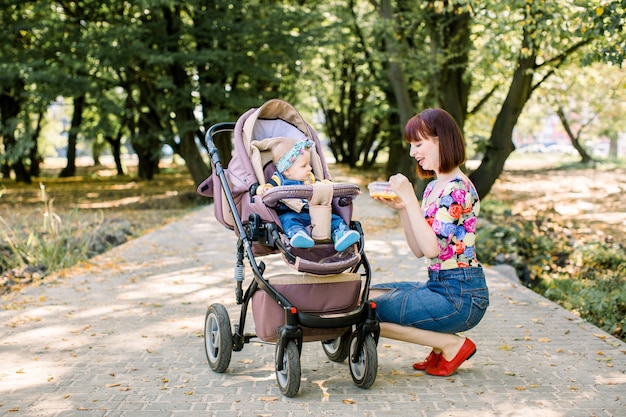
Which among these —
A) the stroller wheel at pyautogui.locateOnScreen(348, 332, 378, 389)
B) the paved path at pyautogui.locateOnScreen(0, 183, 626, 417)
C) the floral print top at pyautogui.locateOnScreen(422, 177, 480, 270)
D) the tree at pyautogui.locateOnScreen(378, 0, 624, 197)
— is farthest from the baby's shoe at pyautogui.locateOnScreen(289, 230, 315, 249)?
the tree at pyautogui.locateOnScreen(378, 0, 624, 197)

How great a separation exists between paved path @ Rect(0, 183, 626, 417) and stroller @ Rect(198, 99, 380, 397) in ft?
0.86

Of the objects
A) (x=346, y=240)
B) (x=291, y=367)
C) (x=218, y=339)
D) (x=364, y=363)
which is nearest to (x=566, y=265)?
(x=364, y=363)

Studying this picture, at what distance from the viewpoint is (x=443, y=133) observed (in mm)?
4824

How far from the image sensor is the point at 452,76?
1700 centimetres

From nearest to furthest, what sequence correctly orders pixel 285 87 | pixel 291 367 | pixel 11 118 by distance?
1. pixel 291 367
2. pixel 11 118
3. pixel 285 87

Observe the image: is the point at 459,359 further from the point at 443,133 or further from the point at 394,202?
the point at 443,133

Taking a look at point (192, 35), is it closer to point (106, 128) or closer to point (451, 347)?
point (106, 128)

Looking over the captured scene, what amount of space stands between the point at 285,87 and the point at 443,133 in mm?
20166

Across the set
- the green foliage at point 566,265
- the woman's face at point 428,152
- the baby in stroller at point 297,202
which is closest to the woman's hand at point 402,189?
the woman's face at point 428,152

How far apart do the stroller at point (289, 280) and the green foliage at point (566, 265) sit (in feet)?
10.4

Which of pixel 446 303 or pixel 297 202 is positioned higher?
pixel 297 202

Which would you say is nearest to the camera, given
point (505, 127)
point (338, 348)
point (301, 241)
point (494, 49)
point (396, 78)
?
point (301, 241)

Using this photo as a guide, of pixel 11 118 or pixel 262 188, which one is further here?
pixel 11 118

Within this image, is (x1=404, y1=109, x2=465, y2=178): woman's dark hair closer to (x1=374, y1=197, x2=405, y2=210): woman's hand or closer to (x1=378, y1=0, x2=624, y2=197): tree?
(x1=374, y1=197, x2=405, y2=210): woman's hand
